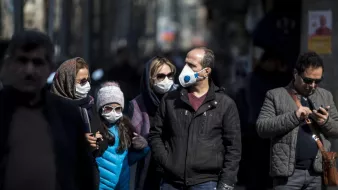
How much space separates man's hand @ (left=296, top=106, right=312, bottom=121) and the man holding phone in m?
0.03

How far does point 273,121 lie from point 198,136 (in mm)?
899

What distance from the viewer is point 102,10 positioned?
28547 mm

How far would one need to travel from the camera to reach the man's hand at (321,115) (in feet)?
24.5

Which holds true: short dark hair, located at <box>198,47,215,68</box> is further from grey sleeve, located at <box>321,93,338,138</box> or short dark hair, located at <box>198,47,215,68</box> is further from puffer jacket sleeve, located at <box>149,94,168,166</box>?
grey sleeve, located at <box>321,93,338,138</box>

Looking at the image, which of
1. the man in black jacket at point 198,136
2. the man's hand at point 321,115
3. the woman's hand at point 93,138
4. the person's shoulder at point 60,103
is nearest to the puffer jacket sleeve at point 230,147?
the man in black jacket at point 198,136

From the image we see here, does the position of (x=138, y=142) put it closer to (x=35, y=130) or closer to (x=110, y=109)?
(x=110, y=109)

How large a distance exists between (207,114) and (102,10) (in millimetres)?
21760

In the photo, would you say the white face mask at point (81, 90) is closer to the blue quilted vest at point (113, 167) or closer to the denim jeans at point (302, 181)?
the blue quilted vest at point (113, 167)

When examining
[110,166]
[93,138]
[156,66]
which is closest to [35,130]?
[93,138]

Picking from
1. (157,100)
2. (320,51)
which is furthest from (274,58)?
(157,100)

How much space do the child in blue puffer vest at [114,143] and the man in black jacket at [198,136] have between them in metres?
0.28

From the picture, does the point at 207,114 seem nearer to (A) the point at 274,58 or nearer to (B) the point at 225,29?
(A) the point at 274,58

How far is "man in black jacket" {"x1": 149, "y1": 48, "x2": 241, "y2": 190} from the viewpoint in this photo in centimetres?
700

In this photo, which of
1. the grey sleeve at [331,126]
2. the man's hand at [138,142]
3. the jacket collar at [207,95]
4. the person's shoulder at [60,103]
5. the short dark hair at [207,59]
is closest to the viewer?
the person's shoulder at [60,103]
